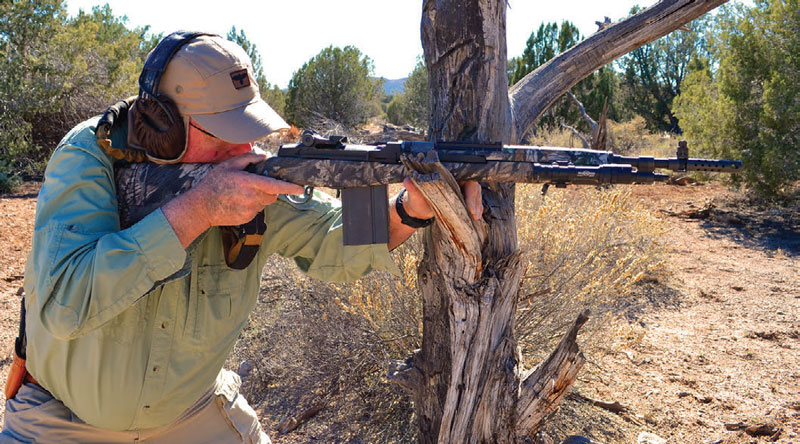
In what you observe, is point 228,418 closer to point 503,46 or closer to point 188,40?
point 188,40

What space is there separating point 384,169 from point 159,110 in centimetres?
87

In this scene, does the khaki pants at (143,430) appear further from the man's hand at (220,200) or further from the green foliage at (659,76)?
the green foliage at (659,76)

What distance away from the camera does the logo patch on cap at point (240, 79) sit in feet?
7.05

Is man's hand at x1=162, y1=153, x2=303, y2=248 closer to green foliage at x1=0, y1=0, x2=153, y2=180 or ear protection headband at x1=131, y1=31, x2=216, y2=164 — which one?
ear protection headband at x1=131, y1=31, x2=216, y2=164

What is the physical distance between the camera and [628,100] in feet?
85.2

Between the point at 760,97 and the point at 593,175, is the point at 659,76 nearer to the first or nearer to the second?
the point at 760,97

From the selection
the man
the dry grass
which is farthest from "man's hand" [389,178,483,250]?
the dry grass

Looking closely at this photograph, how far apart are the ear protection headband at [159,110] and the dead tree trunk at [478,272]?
105 centimetres

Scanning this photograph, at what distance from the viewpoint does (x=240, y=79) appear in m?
2.17

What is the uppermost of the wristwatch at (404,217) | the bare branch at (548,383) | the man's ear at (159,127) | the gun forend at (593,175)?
the man's ear at (159,127)

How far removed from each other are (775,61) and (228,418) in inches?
407

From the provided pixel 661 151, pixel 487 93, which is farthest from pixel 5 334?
pixel 661 151

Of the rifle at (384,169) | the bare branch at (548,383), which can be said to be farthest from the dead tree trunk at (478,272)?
the rifle at (384,169)

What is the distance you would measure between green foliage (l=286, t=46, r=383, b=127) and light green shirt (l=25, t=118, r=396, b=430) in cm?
2040
